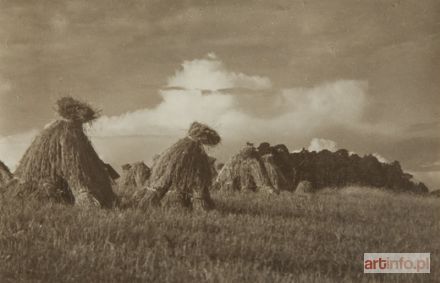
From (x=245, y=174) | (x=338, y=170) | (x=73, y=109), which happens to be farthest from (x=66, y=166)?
(x=338, y=170)

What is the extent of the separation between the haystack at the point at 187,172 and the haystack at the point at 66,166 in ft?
4.60

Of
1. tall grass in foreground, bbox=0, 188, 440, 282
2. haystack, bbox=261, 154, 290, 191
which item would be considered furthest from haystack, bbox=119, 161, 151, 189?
tall grass in foreground, bbox=0, 188, 440, 282

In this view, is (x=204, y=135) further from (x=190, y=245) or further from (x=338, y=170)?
(x=338, y=170)

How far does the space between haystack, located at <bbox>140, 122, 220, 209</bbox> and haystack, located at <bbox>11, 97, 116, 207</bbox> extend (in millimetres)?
1402

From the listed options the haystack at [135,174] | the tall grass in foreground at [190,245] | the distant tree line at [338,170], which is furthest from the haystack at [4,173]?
the distant tree line at [338,170]

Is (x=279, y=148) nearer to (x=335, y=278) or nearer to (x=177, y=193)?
(x=177, y=193)

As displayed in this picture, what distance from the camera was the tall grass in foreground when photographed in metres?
9.12

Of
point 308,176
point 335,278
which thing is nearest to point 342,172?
point 308,176

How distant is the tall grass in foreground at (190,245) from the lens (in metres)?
9.12
